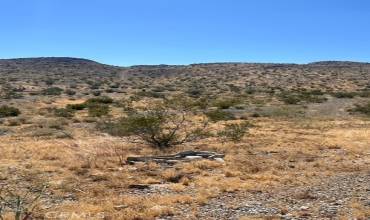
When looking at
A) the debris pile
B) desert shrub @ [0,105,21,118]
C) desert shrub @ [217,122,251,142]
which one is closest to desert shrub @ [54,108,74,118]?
desert shrub @ [0,105,21,118]

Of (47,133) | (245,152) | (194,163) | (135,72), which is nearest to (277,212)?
(194,163)

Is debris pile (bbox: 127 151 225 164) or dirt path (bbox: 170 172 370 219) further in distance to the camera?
debris pile (bbox: 127 151 225 164)

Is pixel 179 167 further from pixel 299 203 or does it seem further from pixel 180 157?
pixel 299 203

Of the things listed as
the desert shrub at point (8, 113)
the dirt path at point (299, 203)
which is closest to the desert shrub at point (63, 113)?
the desert shrub at point (8, 113)

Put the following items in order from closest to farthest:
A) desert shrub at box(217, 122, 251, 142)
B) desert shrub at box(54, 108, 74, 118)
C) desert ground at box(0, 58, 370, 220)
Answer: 1. desert ground at box(0, 58, 370, 220)
2. desert shrub at box(217, 122, 251, 142)
3. desert shrub at box(54, 108, 74, 118)

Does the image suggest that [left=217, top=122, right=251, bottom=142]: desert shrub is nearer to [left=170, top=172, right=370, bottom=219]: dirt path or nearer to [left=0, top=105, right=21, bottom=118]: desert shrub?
[left=170, top=172, right=370, bottom=219]: dirt path

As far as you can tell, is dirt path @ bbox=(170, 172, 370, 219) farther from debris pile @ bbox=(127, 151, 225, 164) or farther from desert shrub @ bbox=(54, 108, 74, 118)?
desert shrub @ bbox=(54, 108, 74, 118)

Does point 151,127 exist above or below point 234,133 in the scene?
above

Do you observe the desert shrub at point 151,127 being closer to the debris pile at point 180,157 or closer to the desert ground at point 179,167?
the desert ground at point 179,167

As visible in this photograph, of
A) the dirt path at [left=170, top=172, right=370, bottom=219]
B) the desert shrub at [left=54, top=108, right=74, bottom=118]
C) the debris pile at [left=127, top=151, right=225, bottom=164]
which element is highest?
the desert shrub at [left=54, top=108, right=74, bottom=118]

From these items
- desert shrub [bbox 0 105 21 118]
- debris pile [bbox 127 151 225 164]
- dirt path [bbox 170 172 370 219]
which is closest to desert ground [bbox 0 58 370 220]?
dirt path [bbox 170 172 370 219]

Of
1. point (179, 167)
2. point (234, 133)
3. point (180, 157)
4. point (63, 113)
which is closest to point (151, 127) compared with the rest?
point (180, 157)

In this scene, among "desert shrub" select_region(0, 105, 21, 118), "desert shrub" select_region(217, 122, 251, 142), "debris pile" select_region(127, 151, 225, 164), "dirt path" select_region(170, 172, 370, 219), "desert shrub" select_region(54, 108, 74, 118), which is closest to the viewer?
"dirt path" select_region(170, 172, 370, 219)

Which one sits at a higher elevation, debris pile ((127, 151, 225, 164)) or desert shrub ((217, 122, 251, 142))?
desert shrub ((217, 122, 251, 142))
